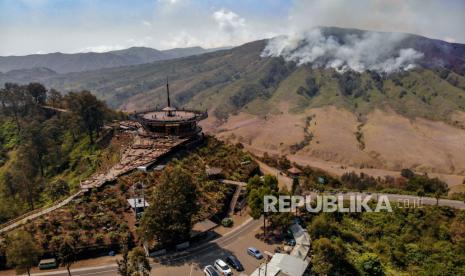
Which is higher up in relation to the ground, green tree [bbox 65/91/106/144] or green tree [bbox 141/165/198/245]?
green tree [bbox 65/91/106/144]

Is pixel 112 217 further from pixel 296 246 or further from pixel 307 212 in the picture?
pixel 307 212

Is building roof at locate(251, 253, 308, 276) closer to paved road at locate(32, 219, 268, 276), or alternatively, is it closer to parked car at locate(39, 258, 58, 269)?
paved road at locate(32, 219, 268, 276)

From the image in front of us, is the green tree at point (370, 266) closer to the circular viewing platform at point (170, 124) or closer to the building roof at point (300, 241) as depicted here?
the building roof at point (300, 241)

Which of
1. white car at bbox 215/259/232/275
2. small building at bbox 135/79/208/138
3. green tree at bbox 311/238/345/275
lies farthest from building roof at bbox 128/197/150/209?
small building at bbox 135/79/208/138

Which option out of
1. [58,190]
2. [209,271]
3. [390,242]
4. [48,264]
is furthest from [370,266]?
[58,190]

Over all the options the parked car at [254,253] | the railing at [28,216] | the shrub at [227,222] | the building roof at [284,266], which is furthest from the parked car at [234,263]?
the railing at [28,216]

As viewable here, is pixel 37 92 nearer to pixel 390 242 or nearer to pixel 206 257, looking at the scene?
pixel 206 257
